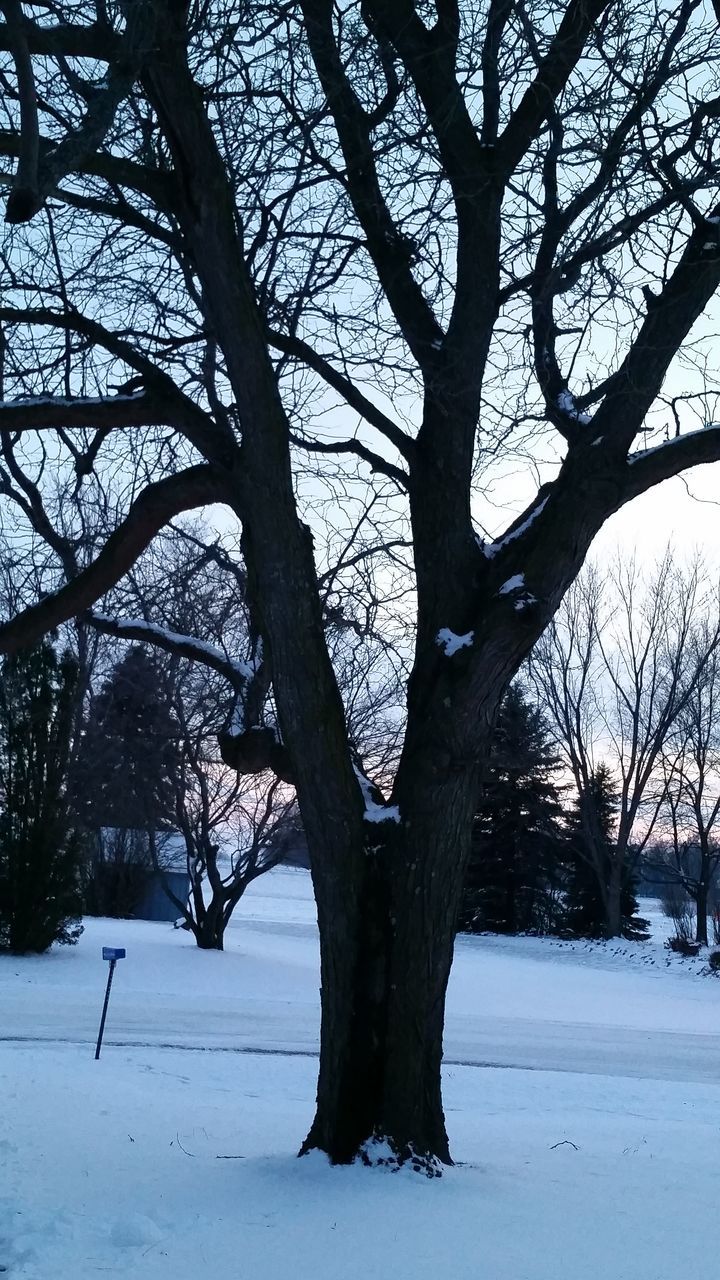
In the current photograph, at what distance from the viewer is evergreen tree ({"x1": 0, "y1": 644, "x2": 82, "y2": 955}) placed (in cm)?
1888

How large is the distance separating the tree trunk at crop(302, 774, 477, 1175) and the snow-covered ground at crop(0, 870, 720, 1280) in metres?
0.24

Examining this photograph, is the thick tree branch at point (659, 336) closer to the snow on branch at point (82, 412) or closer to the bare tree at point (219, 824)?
the snow on branch at point (82, 412)

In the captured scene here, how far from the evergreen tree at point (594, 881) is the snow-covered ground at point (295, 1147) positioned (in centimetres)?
1825

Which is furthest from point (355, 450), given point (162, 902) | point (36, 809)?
point (162, 902)

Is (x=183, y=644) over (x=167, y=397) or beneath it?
beneath

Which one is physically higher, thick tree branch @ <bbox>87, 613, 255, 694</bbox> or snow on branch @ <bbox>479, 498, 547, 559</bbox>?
snow on branch @ <bbox>479, 498, 547, 559</bbox>

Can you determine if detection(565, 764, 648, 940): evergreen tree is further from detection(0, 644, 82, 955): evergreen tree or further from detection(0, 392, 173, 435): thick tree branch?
detection(0, 392, 173, 435): thick tree branch

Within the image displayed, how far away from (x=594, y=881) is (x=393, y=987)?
3241 centimetres

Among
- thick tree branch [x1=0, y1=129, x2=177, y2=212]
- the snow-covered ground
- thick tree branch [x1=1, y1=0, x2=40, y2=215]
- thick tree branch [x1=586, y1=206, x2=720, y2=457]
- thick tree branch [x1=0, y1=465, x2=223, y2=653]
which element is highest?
thick tree branch [x1=0, y1=129, x2=177, y2=212]

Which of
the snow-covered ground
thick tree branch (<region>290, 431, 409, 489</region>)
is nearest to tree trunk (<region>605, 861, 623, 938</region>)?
the snow-covered ground

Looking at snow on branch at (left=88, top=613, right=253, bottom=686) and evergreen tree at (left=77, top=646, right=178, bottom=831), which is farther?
evergreen tree at (left=77, top=646, right=178, bottom=831)

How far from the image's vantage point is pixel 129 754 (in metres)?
23.8

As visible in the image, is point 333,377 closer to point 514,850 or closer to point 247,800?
point 247,800

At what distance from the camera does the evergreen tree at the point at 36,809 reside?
61.9ft
